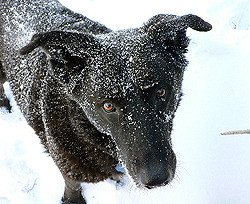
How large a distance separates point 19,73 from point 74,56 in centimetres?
109

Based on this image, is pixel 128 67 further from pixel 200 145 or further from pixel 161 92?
pixel 200 145

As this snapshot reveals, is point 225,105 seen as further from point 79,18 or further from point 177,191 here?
point 79,18

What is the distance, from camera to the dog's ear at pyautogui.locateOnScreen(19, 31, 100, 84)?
6.05 feet

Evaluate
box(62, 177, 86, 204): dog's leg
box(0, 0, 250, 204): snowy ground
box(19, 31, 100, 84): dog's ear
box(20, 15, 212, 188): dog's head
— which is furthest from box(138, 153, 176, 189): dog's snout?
box(62, 177, 86, 204): dog's leg

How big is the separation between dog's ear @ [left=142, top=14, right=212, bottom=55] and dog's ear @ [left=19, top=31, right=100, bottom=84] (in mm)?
477

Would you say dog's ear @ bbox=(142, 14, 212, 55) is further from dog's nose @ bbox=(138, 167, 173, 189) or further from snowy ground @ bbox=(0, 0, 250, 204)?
snowy ground @ bbox=(0, 0, 250, 204)

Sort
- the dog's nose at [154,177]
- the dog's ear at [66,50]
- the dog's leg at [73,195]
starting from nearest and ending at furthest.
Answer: the dog's nose at [154,177] < the dog's ear at [66,50] < the dog's leg at [73,195]

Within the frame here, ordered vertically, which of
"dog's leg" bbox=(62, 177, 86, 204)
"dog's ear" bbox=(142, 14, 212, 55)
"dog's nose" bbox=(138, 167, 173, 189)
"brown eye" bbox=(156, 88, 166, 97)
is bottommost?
"dog's leg" bbox=(62, 177, 86, 204)

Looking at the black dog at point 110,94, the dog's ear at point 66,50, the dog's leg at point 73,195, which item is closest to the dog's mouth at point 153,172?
the black dog at point 110,94

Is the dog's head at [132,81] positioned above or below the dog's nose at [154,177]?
above

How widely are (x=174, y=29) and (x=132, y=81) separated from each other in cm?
56

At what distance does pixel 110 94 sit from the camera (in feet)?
5.96

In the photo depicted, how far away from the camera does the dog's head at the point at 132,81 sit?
1.79 metres

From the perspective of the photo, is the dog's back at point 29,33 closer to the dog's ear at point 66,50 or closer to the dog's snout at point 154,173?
the dog's ear at point 66,50
